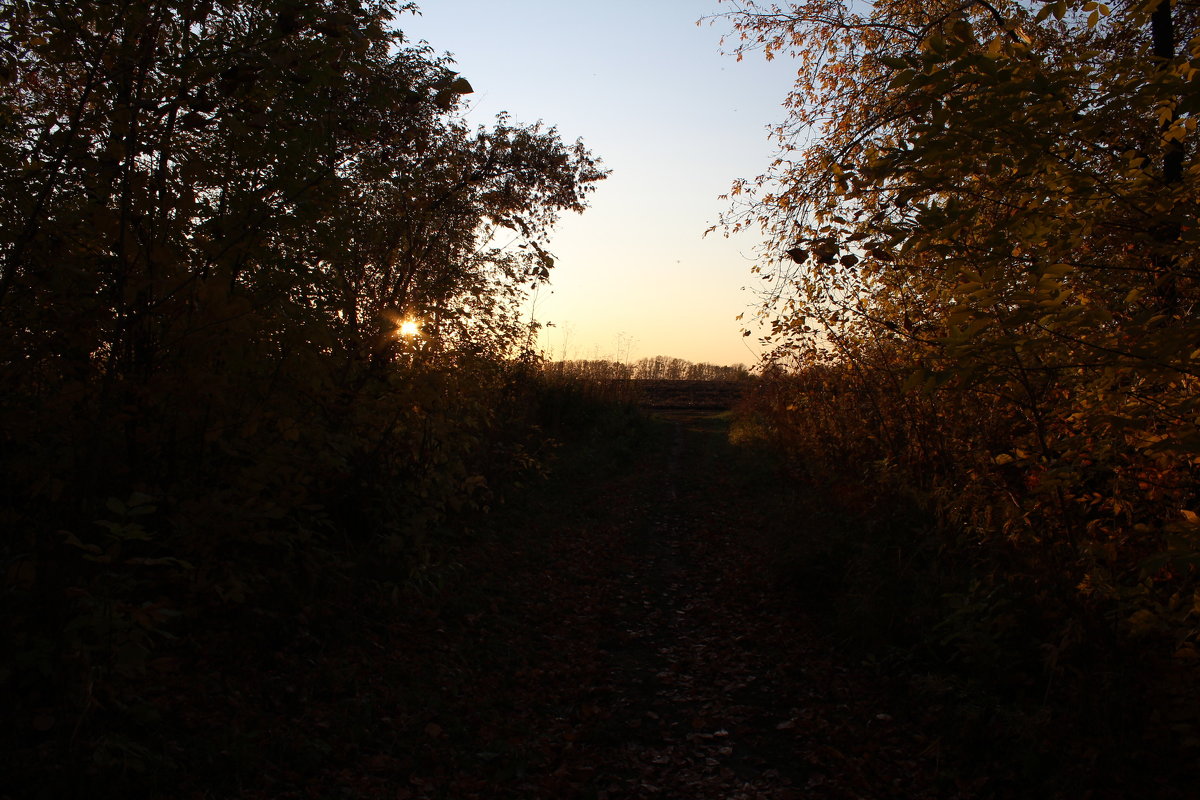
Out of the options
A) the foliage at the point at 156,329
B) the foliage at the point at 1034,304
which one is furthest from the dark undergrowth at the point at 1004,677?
the foliage at the point at 156,329

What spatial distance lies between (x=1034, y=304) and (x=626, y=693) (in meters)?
3.84

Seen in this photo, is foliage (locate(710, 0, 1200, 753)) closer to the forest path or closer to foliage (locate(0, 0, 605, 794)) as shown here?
the forest path

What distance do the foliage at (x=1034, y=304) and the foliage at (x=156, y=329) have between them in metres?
2.92

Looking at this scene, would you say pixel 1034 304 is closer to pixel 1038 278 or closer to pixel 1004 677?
pixel 1038 278

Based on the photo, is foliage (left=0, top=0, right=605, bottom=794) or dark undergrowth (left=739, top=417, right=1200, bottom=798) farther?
dark undergrowth (left=739, top=417, right=1200, bottom=798)

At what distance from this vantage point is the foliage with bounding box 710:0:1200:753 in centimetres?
324

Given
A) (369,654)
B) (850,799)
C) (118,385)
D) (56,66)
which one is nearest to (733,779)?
(850,799)

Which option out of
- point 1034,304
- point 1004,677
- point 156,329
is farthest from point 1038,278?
point 156,329

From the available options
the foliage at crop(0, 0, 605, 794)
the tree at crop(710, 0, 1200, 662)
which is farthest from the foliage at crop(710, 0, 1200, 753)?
the foliage at crop(0, 0, 605, 794)

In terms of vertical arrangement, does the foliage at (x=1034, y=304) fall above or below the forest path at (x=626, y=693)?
above

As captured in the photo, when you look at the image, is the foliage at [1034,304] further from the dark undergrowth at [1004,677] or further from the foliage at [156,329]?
the foliage at [156,329]

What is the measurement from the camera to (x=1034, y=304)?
3.08 m

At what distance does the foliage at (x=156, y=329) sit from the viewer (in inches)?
136

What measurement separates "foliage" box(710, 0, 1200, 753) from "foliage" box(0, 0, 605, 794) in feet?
9.57
